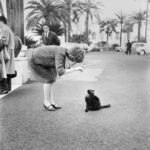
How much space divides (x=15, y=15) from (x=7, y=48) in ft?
12.1

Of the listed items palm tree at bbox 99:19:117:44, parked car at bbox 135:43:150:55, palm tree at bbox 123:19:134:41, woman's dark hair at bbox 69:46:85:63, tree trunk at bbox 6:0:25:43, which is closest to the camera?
woman's dark hair at bbox 69:46:85:63

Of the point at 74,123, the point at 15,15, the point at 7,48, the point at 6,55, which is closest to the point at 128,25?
the point at 15,15

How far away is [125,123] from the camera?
16.7 feet

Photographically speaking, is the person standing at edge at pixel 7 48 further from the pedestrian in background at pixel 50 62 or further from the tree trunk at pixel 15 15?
the tree trunk at pixel 15 15

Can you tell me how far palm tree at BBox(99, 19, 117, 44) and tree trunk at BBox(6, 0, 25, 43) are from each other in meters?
68.7

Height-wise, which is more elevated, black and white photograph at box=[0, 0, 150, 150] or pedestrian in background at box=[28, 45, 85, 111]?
pedestrian in background at box=[28, 45, 85, 111]

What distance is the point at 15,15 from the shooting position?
1106 centimetres

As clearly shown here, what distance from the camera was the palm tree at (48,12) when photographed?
3672 cm

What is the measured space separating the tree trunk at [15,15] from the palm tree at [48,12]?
82.7 feet

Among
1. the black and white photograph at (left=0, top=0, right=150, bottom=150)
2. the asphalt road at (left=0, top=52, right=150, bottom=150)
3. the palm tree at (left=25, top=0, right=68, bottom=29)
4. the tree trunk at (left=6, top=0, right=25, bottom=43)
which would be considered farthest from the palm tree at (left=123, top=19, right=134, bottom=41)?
the asphalt road at (left=0, top=52, right=150, bottom=150)

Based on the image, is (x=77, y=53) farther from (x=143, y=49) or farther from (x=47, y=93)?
(x=143, y=49)

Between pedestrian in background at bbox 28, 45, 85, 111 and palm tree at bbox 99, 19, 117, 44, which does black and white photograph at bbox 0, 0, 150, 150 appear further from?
palm tree at bbox 99, 19, 117, 44

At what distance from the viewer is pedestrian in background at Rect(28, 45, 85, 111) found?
17.1 ft

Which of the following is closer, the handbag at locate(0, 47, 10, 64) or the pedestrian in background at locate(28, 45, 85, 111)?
the pedestrian in background at locate(28, 45, 85, 111)
